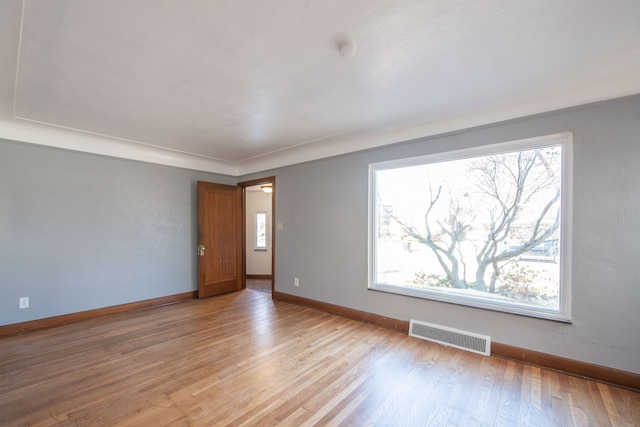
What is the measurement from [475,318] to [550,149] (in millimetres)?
1844

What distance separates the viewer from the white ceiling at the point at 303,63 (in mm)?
1490

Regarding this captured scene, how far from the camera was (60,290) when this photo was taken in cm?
349

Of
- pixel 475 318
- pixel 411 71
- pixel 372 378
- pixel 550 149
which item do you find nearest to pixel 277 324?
pixel 372 378

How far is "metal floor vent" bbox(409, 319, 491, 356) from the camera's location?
2.71 metres

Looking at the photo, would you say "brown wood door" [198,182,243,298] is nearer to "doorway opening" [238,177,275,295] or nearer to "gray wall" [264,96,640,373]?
"doorway opening" [238,177,275,295]

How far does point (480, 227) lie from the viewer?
289 centimetres

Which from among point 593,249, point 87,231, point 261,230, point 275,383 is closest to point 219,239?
point 87,231

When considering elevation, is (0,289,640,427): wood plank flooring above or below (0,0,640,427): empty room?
below

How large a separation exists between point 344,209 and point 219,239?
8.71 feet

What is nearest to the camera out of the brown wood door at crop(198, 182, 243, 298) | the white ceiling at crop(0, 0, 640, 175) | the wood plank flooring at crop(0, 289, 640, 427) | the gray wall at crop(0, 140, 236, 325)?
the white ceiling at crop(0, 0, 640, 175)

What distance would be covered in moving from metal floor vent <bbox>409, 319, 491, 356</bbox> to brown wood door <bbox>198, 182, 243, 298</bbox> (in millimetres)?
3572

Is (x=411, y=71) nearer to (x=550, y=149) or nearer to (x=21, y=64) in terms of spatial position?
(x=550, y=149)

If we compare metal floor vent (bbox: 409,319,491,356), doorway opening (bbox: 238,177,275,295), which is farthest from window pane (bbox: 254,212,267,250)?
metal floor vent (bbox: 409,319,491,356)

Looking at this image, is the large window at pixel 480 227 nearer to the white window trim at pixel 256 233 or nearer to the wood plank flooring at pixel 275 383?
the wood plank flooring at pixel 275 383
